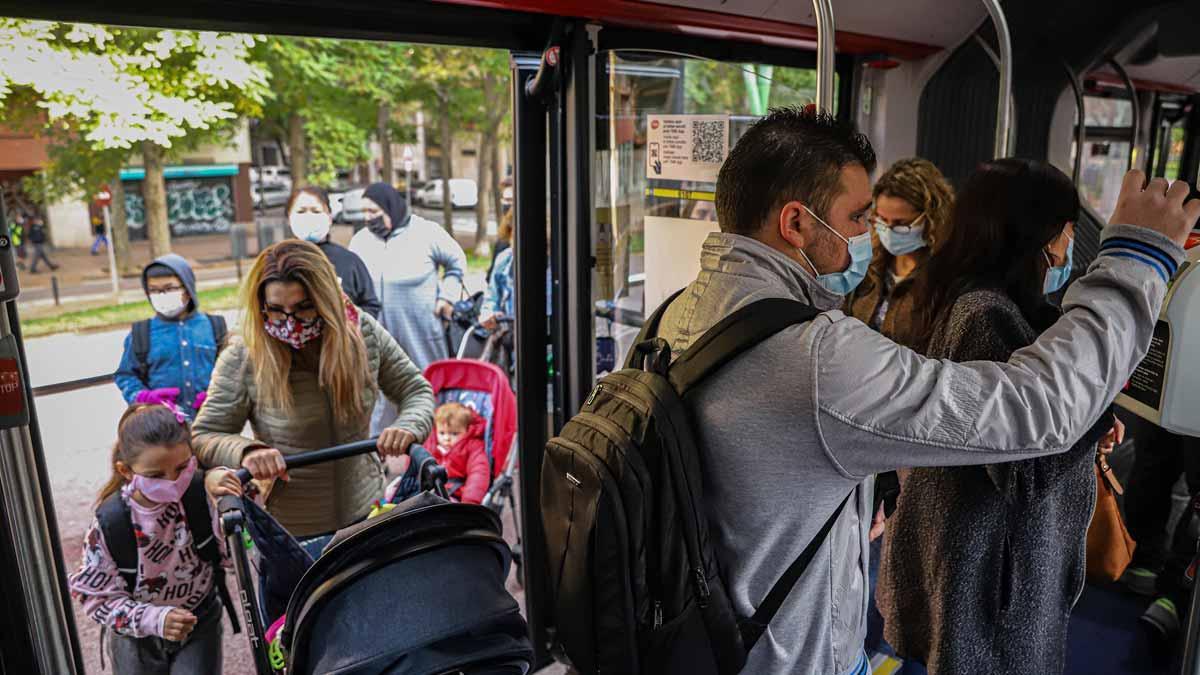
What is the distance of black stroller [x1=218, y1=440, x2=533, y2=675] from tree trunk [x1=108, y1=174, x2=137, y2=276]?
277 cm

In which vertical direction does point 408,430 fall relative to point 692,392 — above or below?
below

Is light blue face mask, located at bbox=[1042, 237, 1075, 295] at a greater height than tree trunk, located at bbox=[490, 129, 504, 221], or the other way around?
tree trunk, located at bbox=[490, 129, 504, 221]

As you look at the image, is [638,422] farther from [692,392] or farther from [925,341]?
[925,341]

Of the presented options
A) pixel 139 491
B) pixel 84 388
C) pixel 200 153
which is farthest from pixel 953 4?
pixel 84 388

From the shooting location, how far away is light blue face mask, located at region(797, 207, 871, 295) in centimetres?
152

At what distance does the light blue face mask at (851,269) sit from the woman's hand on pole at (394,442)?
5.35 feet

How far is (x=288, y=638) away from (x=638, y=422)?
2.74 feet

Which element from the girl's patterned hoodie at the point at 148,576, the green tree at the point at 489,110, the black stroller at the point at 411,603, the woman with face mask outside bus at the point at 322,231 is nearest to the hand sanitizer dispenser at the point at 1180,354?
the black stroller at the point at 411,603

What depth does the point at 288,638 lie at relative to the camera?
1640mm

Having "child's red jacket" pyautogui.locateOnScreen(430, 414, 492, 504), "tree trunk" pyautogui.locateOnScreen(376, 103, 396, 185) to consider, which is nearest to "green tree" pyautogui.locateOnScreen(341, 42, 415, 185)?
"tree trunk" pyautogui.locateOnScreen(376, 103, 396, 185)

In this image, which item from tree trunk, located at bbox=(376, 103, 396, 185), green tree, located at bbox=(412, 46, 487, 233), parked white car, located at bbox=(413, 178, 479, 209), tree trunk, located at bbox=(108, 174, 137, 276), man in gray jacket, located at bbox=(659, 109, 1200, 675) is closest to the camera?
man in gray jacket, located at bbox=(659, 109, 1200, 675)

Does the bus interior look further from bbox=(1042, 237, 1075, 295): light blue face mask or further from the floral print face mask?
the floral print face mask

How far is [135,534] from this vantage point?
2592 millimetres

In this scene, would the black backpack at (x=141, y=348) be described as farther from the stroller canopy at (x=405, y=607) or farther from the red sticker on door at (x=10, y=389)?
the stroller canopy at (x=405, y=607)
